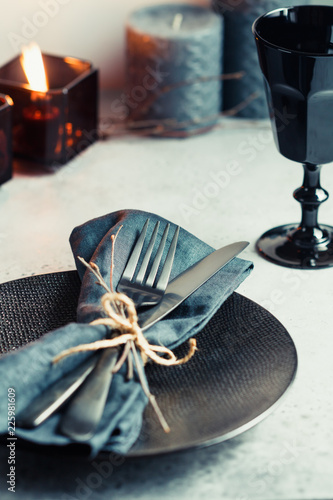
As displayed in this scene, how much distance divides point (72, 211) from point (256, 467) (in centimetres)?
44

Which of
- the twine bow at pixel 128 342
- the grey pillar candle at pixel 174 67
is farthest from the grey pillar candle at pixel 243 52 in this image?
the twine bow at pixel 128 342

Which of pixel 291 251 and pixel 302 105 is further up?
pixel 302 105

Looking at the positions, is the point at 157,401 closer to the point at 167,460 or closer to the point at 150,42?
the point at 167,460

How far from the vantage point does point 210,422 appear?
47cm

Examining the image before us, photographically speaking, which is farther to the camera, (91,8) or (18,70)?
(91,8)

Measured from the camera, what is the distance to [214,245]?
2.59 feet

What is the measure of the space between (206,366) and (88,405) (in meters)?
0.12

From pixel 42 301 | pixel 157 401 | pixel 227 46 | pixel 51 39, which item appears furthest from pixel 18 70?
pixel 157 401

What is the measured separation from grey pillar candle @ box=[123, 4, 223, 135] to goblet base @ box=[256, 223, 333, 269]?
29 cm

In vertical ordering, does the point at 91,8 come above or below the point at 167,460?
above

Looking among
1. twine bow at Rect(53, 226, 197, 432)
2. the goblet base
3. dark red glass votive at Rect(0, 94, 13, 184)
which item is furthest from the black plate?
dark red glass votive at Rect(0, 94, 13, 184)

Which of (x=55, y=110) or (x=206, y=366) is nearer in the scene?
(x=206, y=366)

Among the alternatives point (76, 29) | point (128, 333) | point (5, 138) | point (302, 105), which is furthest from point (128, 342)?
point (76, 29)

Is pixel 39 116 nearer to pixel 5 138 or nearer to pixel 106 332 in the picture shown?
pixel 5 138
